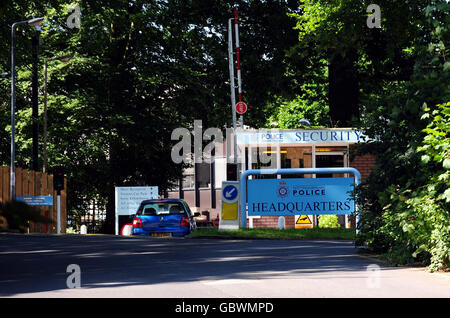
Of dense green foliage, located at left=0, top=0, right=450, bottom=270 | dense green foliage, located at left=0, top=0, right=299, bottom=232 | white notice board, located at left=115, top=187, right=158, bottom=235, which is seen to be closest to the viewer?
dense green foliage, located at left=0, top=0, right=450, bottom=270

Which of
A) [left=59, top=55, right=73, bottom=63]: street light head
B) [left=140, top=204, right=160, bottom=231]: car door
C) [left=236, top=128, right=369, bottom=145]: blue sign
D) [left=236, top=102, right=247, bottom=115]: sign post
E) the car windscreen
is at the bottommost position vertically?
[left=140, top=204, right=160, bottom=231]: car door

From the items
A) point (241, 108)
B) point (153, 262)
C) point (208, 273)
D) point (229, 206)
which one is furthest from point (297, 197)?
Answer: point (208, 273)

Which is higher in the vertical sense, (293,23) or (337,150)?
(293,23)

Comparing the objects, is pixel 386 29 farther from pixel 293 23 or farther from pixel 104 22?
pixel 104 22

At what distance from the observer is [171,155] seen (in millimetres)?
40562

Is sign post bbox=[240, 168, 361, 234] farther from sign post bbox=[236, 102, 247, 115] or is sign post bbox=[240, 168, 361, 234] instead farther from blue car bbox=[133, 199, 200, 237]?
sign post bbox=[236, 102, 247, 115]

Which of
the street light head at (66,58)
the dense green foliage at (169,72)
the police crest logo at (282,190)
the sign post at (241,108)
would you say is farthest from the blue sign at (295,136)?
the street light head at (66,58)

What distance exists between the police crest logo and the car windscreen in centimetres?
316

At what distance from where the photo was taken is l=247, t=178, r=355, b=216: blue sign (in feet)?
85.7

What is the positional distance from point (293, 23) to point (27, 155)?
14903 mm

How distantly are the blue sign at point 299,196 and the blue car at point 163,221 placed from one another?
2.38 meters

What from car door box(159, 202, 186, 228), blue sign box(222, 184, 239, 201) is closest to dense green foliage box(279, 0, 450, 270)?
blue sign box(222, 184, 239, 201)

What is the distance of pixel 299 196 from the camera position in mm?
26297
